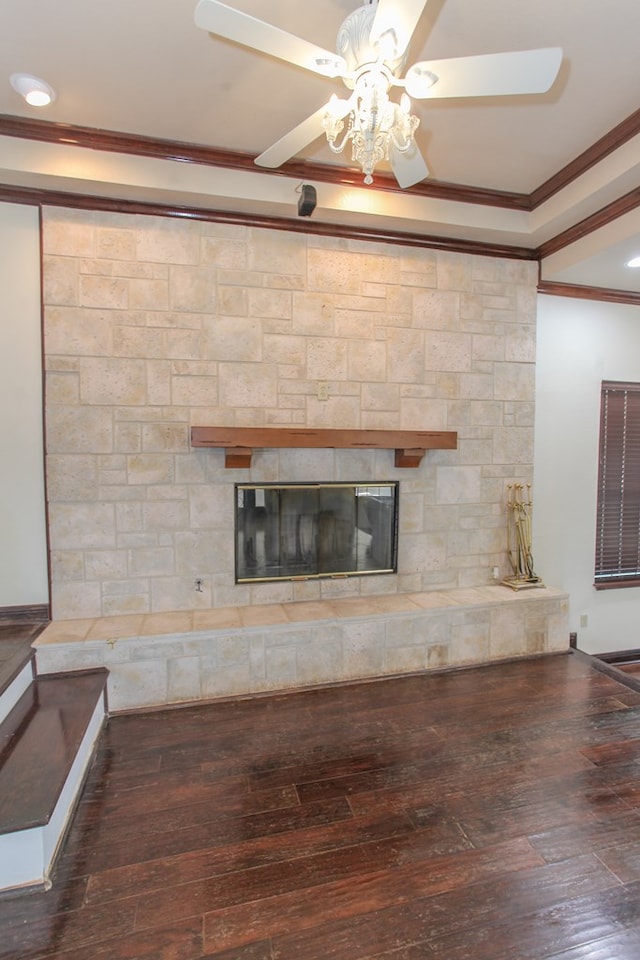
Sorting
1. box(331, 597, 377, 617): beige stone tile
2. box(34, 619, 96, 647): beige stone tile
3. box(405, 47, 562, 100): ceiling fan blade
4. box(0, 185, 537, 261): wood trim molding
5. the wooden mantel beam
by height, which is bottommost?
box(34, 619, 96, 647): beige stone tile

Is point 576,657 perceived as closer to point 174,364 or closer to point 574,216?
point 574,216

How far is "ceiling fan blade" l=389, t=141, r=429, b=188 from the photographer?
6.75ft

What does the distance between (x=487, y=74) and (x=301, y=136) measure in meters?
0.72

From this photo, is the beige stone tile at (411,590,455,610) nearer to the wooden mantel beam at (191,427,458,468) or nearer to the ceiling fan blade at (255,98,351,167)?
the wooden mantel beam at (191,427,458,468)

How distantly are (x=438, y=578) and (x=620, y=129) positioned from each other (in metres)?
2.92

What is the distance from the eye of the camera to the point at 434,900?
163 cm

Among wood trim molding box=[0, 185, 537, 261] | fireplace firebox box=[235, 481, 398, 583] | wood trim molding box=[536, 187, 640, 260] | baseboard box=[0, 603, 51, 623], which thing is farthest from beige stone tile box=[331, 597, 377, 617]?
wood trim molding box=[536, 187, 640, 260]

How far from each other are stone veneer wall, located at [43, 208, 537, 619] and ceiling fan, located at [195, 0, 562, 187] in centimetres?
154

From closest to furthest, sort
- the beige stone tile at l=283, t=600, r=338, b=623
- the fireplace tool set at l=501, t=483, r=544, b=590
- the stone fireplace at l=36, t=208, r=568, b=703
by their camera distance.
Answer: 1. the stone fireplace at l=36, t=208, r=568, b=703
2. the beige stone tile at l=283, t=600, r=338, b=623
3. the fireplace tool set at l=501, t=483, r=544, b=590

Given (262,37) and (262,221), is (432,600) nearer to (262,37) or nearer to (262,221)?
(262,221)

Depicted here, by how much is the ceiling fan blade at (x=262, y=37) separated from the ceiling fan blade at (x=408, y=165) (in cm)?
56

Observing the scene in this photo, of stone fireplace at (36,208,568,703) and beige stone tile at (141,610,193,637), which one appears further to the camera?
stone fireplace at (36,208,568,703)

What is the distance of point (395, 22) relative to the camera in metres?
1.38

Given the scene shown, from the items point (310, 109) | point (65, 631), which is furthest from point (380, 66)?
point (65, 631)
